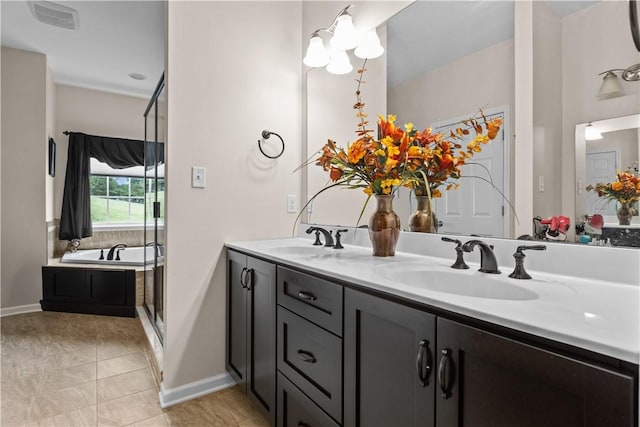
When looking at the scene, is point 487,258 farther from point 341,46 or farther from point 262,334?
point 341,46

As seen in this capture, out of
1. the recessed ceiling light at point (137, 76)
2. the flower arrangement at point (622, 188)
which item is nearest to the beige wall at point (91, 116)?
the recessed ceiling light at point (137, 76)

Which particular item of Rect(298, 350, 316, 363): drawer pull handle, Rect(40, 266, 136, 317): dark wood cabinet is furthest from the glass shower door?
Rect(298, 350, 316, 363): drawer pull handle

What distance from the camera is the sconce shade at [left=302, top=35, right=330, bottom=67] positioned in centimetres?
200

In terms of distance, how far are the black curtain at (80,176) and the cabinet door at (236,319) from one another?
3.14 meters

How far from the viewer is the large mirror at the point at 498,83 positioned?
1.00 m

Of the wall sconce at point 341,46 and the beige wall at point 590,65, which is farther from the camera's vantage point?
the wall sconce at point 341,46

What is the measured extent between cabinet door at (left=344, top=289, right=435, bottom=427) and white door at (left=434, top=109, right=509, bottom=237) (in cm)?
62

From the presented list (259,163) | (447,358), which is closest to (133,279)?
(259,163)

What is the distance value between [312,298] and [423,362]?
1.60ft

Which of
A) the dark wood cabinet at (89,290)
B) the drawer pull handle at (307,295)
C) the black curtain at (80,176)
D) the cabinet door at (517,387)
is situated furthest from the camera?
the black curtain at (80,176)

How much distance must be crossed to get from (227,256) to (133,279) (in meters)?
1.70

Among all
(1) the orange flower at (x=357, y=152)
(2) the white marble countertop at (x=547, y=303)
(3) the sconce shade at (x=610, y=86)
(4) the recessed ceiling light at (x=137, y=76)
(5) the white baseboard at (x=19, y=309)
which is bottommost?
(5) the white baseboard at (x=19, y=309)

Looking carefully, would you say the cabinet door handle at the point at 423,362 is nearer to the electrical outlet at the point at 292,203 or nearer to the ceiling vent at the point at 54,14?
the electrical outlet at the point at 292,203

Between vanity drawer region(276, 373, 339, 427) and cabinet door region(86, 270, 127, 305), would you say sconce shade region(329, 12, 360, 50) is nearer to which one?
vanity drawer region(276, 373, 339, 427)
